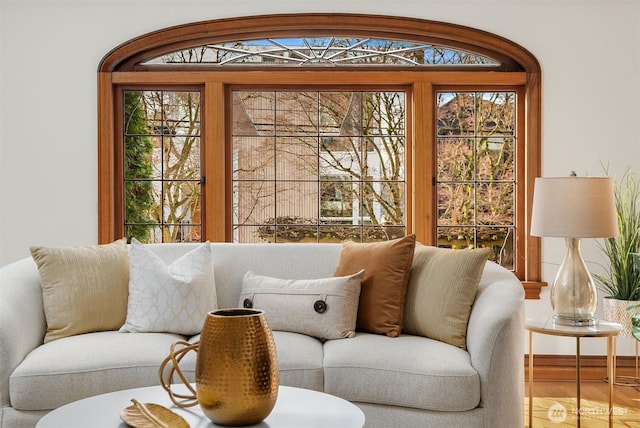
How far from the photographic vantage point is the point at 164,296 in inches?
128

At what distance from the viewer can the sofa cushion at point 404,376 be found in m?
2.74

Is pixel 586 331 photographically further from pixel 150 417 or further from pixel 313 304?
pixel 150 417

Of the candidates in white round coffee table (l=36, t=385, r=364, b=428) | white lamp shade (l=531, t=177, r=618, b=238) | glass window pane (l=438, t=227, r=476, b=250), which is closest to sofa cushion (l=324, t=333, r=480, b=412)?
white round coffee table (l=36, t=385, r=364, b=428)

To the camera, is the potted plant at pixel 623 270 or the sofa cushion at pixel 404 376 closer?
the sofa cushion at pixel 404 376

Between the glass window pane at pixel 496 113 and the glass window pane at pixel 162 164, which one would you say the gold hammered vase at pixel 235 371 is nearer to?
the glass window pane at pixel 162 164

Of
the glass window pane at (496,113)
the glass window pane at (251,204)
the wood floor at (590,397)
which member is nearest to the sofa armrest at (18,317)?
the glass window pane at (251,204)

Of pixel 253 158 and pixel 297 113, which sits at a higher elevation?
pixel 297 113

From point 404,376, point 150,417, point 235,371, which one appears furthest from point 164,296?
point 235,371

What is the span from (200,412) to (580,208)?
215cm

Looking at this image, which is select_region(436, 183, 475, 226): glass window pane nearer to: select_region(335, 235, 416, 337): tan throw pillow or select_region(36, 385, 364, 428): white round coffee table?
select_region(335, 235, 416, 337): tan throw pillow

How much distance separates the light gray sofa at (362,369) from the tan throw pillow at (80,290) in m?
0.11

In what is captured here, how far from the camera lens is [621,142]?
189 inches

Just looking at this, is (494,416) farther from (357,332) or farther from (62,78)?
(62,78)

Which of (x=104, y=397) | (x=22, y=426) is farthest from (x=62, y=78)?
(x=104, y=397)
